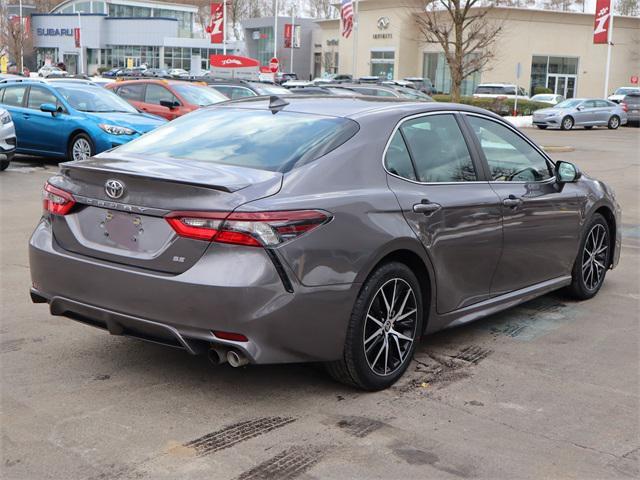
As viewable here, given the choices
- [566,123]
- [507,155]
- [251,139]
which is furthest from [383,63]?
[251,139]

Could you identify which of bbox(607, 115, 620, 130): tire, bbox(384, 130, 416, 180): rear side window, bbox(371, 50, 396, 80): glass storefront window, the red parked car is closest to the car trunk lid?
bbox(384, 130, 416, 180): rear side window

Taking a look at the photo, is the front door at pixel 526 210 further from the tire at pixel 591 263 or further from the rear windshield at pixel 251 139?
the rear windshield at pixel 251 139

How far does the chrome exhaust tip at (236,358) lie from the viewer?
3992mm

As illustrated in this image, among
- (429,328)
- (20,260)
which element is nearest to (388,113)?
(429,328)

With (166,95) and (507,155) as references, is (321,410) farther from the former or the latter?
(166,95)

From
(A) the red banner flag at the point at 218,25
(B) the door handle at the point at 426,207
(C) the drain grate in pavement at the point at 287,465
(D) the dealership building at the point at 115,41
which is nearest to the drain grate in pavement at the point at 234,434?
(C) the drain grate in pavement at the point at 287,465

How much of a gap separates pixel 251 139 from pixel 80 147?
420 inches

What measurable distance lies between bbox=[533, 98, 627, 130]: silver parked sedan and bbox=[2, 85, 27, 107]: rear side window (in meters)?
25.3

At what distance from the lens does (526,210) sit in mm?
5629

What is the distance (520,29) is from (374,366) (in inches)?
2340

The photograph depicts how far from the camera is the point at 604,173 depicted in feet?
58.9

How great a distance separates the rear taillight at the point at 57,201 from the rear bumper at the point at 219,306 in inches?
12.0

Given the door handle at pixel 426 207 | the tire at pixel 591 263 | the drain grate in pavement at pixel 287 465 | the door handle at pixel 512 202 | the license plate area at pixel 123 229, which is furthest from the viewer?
the tire at pixel 591 263

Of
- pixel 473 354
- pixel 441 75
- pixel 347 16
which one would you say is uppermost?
pixel 347 16
